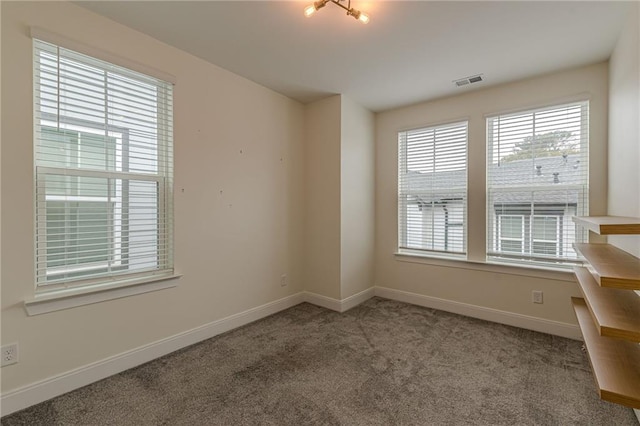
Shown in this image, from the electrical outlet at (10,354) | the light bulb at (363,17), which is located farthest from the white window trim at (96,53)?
the electrical outlet at (10,354)

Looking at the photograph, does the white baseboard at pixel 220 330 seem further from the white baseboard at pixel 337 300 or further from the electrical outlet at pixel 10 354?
the electrical outlet at pixel 10 354

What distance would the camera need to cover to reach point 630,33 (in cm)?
198

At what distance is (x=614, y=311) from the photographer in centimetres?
134

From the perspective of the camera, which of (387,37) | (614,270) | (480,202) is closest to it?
(614,270)

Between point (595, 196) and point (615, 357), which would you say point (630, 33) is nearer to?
point (595, 196)

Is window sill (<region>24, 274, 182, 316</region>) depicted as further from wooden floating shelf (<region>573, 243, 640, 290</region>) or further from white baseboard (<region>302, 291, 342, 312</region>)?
wooden floating shelf (<region>573, 243, 640, 290</region>)

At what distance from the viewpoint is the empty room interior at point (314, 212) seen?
1.80 meters

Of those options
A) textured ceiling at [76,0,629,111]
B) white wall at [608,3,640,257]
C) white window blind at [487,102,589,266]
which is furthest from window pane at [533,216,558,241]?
textured ceiling at [76,0,629,111]

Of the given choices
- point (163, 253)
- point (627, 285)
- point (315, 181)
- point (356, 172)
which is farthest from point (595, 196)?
point (163, 253)

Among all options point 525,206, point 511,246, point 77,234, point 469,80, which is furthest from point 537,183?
point 77,234

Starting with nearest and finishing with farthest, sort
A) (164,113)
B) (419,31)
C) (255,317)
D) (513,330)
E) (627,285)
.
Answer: (627,285) < (419,31) < (164,113) < (513,330) < (255,317)

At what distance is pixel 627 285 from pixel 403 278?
278cm

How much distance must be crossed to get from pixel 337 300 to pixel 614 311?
2511mm

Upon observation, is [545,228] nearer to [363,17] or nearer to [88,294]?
[363,17]
